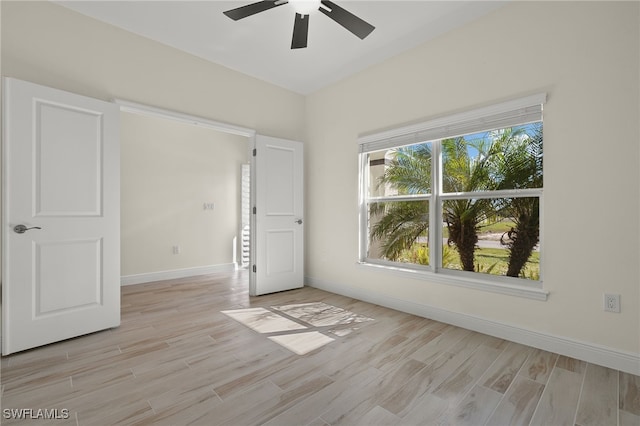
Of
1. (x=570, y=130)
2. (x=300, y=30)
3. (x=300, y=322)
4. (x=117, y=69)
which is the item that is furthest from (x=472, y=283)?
(x=117, y=69)

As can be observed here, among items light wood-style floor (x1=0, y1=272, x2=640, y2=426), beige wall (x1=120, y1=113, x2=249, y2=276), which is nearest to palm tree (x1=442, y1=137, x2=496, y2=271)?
light wood-style floor (x1=0, y1=272, x2=640, y2=426)

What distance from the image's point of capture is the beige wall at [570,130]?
2031mm

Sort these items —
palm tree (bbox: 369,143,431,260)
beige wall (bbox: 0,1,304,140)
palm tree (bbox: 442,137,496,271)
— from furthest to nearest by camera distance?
palm tree (bbox: 369,143,431,260), palm tree (bbox: 442,137,496,271), beige wall (bbox: 0,1,304,140)

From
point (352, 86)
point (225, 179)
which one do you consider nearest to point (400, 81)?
point (352, 86)

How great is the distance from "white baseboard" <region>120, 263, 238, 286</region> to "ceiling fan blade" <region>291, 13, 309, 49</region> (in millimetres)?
3943

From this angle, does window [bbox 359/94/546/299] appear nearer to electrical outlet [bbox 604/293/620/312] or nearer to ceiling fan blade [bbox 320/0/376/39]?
electrical outlet [bbox 604/293/620/312]

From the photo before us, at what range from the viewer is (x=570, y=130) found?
2250 millimetres

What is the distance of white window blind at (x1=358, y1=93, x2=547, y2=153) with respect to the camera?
2428 mm

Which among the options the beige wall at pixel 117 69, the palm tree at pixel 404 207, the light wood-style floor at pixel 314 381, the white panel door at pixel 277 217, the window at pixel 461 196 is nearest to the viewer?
the light wood-style floor at pixel 314 381

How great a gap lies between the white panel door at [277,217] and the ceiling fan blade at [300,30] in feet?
4.90

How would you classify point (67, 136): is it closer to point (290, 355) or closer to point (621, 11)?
point (290, 355)

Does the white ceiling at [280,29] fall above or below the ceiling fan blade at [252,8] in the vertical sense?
above

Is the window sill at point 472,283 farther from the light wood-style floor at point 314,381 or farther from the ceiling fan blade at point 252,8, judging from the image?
the ceiling fan blade at point 252,8

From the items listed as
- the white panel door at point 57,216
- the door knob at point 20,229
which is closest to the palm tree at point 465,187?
the white panel door at point 57,216
